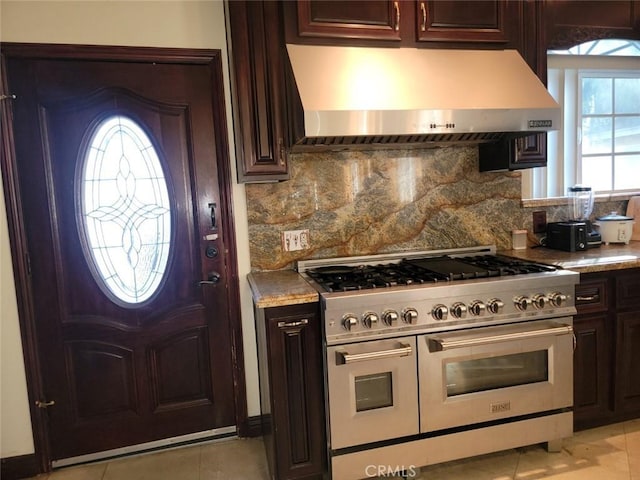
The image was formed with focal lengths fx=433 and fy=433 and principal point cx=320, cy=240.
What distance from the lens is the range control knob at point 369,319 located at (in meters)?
1.84

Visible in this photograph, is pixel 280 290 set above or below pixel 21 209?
below

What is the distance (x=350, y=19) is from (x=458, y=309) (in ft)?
4.78

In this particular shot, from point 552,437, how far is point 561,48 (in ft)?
7.17

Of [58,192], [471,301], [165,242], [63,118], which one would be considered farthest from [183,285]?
[471,301]

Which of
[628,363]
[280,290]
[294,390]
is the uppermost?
[280,290]

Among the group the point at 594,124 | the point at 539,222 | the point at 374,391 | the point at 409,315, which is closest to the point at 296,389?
the point at 374,391

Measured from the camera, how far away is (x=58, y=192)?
2217mm

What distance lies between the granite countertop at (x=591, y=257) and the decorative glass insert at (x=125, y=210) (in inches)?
80.4

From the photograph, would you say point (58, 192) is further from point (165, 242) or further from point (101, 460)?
point (101, 460)

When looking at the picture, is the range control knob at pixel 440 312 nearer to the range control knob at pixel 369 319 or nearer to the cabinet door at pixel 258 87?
the range control knob at pixel 369 319

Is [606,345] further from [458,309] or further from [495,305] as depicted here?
[458,309]

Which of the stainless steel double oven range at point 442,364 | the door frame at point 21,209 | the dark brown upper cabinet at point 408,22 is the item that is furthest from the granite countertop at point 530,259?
the dark brown upper cabinet at point 408,22

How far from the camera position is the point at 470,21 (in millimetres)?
2232

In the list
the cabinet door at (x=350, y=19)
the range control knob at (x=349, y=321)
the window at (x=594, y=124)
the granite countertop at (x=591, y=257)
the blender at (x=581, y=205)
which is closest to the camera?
the range control knob at (x=349, y=321)
